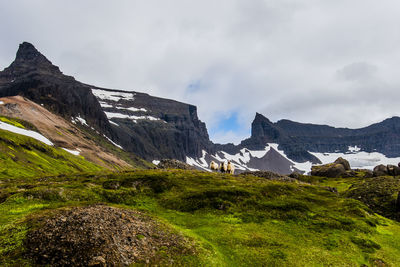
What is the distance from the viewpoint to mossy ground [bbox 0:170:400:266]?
22.0 m

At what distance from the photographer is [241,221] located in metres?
31.2

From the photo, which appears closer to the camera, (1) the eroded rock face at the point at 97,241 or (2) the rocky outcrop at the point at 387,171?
(1) the eroded rock face at the point at 97,241

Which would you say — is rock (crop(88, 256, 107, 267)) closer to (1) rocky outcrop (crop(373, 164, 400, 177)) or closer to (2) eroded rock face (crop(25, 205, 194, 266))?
(2) eroded rock face (crop(25, 205, 194, 266))

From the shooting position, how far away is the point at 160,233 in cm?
2317

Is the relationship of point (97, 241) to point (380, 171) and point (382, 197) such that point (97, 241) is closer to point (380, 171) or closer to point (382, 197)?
point (382, 197)

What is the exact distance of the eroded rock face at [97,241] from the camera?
672 inches

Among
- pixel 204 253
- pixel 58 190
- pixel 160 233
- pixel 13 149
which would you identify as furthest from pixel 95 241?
pixel 13 149

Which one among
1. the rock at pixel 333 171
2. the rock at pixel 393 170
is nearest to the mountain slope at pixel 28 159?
the rock at pixel 333 171

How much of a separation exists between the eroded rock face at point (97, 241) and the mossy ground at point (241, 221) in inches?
53.2

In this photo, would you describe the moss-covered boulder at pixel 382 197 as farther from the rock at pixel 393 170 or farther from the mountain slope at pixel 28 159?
the mountain slope at pixel 28 159

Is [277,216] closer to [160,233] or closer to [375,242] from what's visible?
[375,242]

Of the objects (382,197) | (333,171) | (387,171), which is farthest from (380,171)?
(382,197)

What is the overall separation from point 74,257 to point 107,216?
625 cm

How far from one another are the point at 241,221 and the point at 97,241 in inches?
716
